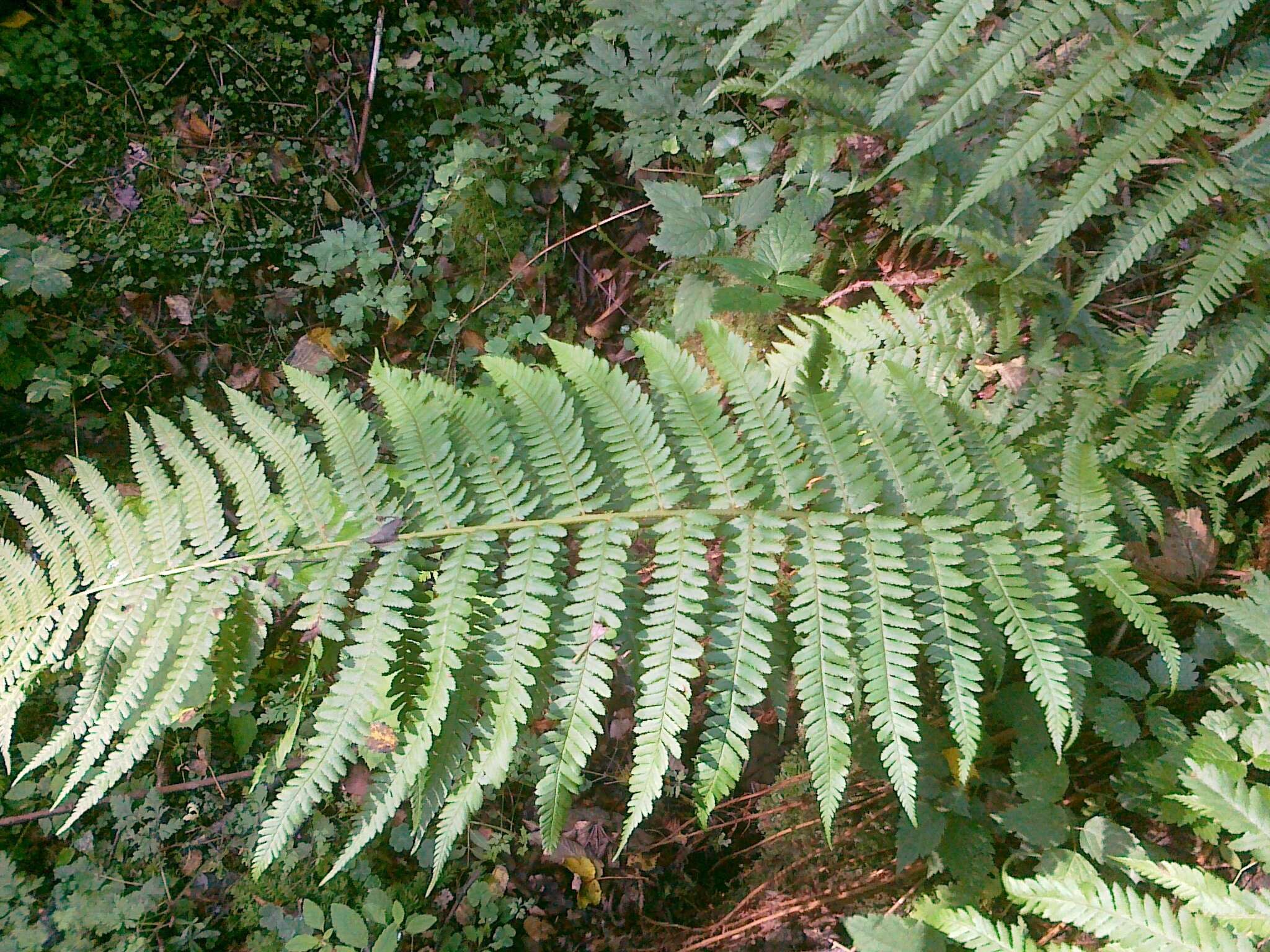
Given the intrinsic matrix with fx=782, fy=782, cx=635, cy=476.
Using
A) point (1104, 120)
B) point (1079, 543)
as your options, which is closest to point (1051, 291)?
point (1104, 120)

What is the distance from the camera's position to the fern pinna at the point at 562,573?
1.69 metres

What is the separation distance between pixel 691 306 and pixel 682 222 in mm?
316

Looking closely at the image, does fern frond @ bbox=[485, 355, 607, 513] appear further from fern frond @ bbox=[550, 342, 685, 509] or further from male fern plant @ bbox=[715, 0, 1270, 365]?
male fern plant @ bbox=[715, 0, 1270, 365]

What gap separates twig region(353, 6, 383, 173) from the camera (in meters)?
3.54

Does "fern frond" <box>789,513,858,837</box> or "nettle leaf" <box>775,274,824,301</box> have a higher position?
"nettle leaf" <box>775,274,824,301</box>

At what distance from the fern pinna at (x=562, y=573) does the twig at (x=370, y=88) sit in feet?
6.87

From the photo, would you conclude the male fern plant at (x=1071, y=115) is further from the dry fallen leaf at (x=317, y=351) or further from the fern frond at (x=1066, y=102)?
the dry fallen leaf at (x=317, y=351)

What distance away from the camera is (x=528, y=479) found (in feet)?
6.35

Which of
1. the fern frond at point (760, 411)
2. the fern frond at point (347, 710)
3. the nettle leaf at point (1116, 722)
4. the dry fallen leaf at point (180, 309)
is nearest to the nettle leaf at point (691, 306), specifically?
the fern frond at point (760, 411)

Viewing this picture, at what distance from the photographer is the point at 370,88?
11.6ft

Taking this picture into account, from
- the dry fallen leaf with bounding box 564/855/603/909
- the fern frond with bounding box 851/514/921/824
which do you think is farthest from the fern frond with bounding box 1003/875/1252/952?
the dry fallen leaf with bounding box 564/855/603/909

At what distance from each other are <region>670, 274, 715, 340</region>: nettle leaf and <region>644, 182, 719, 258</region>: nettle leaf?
0.12 m

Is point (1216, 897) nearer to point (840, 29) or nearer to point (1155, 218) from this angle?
→ point (1155, 218)

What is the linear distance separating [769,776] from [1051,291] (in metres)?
1.92
